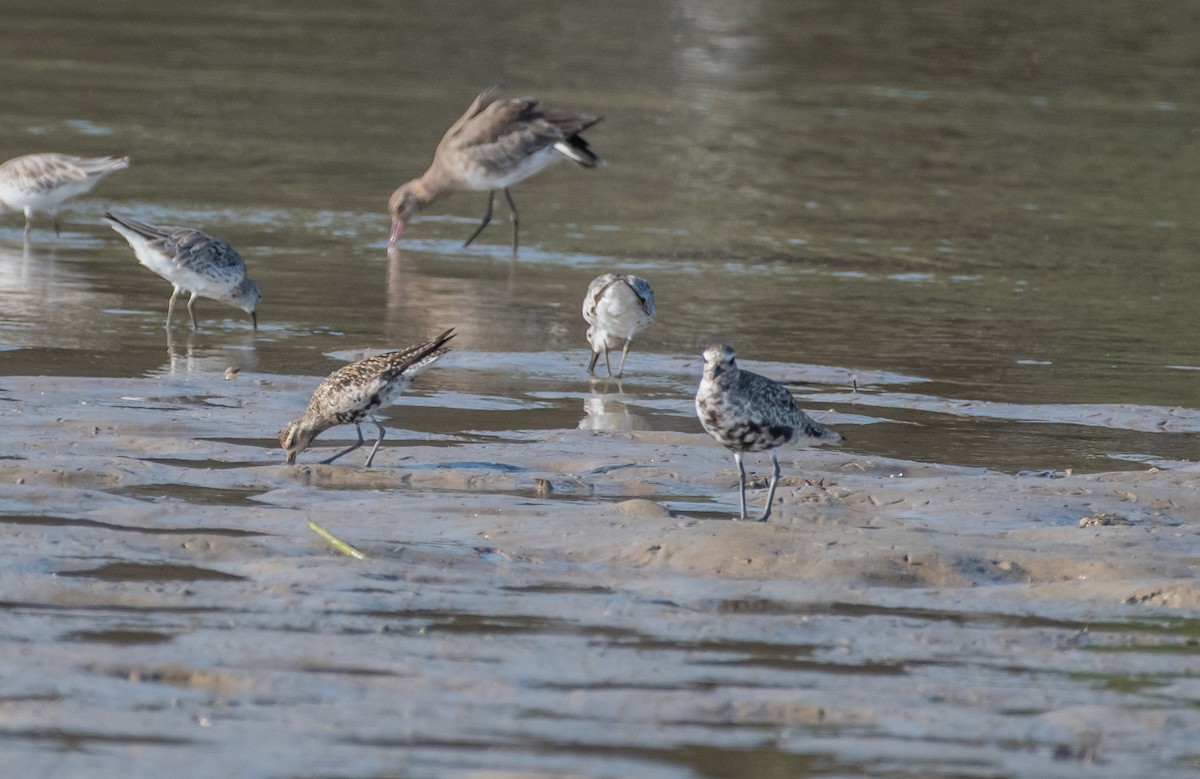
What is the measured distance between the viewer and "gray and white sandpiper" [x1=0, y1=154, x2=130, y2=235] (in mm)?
17375

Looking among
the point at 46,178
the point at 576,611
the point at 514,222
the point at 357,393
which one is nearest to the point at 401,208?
the point at 514,222

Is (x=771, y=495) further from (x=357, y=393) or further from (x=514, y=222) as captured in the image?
(x=514, y=222)

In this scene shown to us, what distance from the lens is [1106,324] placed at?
15164mm

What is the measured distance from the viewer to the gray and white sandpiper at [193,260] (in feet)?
44.8

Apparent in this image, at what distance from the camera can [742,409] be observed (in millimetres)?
8469

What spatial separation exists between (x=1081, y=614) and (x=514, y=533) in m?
2.43

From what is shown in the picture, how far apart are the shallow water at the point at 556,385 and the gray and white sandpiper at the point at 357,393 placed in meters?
0.22

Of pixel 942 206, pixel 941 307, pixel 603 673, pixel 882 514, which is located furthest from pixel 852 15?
pixel 603 673

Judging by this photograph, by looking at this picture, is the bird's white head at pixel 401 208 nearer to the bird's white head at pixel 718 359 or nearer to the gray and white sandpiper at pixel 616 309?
the gray and white sandpiper at pixel 616 309

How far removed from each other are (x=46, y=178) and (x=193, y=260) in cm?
444

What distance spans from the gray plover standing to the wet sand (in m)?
0.46

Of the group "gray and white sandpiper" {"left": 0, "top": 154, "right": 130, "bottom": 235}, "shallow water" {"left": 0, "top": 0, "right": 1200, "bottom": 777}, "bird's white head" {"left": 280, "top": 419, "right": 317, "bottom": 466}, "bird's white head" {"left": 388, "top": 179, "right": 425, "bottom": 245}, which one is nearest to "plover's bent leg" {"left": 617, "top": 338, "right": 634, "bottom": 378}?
"shallow water" {"left": 0, "top": 0, "right": 1200, "bottom": 777}

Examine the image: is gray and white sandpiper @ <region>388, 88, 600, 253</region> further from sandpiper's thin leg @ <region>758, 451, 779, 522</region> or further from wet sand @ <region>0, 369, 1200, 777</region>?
sandpiper's thin leg @ <region>758, 451, 779, 522</region>

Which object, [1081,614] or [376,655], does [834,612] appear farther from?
[376,655]
